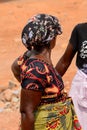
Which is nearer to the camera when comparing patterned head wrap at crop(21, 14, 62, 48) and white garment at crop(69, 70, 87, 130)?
patterned head wrap at crop(21, 14, 62, 48)

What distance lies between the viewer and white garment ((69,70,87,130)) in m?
4.35

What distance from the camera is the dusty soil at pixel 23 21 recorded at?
882 cm

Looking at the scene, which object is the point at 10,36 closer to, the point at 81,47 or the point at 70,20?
the point at 70,20

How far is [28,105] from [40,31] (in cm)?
53

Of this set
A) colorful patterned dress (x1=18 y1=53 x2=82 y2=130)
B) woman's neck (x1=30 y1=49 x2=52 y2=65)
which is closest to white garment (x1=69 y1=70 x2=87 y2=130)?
colorful patterned dress (x1=18 y1=53 x2=82 y2=130)

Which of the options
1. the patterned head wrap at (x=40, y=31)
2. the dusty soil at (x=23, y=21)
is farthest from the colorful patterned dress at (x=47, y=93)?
the dusty soil at (x=23, y=21)

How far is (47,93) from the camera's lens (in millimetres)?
3400

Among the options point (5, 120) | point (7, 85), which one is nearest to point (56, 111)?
point (5, 120)

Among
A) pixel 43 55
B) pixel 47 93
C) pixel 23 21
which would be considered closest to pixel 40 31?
pixel 43 55

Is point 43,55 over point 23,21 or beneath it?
over

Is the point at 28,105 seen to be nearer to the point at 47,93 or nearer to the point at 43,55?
the point at 47,93

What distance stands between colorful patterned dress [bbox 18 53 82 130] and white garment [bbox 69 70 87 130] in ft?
2.32

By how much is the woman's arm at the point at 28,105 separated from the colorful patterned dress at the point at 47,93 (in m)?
0.04

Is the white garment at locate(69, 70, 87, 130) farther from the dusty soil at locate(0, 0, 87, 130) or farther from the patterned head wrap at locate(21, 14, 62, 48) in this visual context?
the dusty soil at locate(0, 0, 87, 130)
